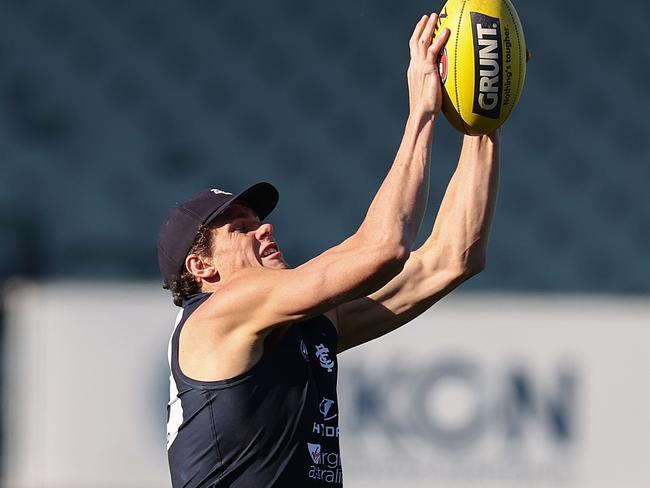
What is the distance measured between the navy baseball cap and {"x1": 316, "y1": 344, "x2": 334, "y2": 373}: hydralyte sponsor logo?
1.42 feet

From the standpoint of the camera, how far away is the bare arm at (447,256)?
12.3ft

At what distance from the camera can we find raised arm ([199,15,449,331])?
3148 millimetres

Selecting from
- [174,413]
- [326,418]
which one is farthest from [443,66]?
[174,413]

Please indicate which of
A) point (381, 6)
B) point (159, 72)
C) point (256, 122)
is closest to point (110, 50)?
point (159, 72)

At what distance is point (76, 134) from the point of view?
9.16 m

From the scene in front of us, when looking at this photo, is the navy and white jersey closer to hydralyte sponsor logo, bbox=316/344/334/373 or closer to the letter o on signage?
hydralyte sponsor logo, bbox=316/344/334/373

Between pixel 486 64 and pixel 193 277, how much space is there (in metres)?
0.96

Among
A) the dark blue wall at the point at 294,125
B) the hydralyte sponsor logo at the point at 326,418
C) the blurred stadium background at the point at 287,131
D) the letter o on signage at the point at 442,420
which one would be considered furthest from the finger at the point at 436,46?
the dark blue wall at the point at 294,125

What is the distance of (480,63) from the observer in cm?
340

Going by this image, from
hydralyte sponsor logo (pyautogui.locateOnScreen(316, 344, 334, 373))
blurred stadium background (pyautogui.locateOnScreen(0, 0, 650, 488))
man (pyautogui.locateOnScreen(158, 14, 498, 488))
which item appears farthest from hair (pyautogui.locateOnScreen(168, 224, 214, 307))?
blurred stadium background (pyautogui.locateOnScreen(0, 0, 650, 488))

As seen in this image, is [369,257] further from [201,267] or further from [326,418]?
[201,267]

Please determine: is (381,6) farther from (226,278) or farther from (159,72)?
(226,278)

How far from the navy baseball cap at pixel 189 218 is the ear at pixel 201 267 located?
18mm

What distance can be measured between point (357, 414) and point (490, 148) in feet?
9.96
